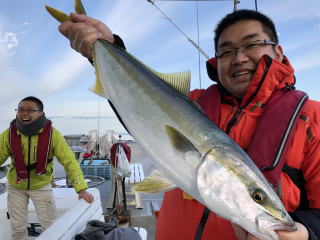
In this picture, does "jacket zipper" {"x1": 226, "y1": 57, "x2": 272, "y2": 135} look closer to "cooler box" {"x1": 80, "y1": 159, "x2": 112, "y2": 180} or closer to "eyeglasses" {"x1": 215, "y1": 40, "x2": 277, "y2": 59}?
"eyeglasses" {"x1": 215, "y1": 40, "x2": 277, "y2": 59}

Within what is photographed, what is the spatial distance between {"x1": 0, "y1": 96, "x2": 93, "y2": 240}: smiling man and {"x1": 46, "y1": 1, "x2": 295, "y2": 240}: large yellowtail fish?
3.79 meters

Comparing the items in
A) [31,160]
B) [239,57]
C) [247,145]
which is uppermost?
[239,57]

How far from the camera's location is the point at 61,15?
6.72ft

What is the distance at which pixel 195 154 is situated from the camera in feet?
4.59

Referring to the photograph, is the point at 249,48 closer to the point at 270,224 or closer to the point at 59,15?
the point at 270,224

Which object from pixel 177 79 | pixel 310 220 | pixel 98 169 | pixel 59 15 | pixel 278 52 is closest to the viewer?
pixel 310 220

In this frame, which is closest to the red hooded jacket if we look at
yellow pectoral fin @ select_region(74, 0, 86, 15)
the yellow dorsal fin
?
the yellow dorsal fin

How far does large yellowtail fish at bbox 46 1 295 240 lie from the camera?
4.28 feet

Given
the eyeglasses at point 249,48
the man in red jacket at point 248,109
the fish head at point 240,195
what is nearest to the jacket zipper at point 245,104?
the man in red jacket at point 248,109

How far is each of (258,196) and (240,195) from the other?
0.31 ft

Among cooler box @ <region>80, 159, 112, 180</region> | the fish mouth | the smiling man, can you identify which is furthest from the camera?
cooler box @ <region>80, 159, 112, 180</region>

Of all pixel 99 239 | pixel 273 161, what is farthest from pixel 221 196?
pixel 99 239

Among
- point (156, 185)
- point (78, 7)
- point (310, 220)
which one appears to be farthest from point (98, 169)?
point (310, 220)

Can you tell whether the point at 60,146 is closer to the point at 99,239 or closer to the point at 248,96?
the point at 99,239
